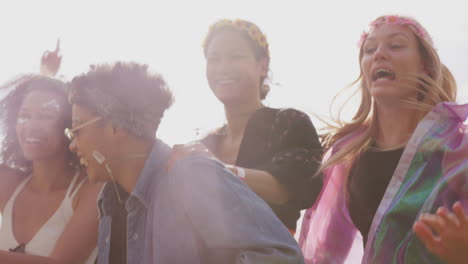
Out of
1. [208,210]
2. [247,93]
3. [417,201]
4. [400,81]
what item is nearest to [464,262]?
[417,201]

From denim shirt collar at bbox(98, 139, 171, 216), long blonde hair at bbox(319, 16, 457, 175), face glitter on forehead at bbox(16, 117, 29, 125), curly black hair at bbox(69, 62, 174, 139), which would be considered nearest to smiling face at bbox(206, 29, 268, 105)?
long blonde hair at bbox(319, 16, 457, 175)

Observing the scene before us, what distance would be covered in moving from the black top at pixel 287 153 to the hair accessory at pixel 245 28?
1.57 feet

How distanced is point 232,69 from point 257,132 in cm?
43

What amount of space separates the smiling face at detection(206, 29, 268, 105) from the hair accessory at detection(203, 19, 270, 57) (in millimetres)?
40

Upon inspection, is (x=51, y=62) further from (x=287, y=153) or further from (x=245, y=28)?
(x=287, y=153)

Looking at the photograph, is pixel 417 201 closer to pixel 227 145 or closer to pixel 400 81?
pixel 400 81

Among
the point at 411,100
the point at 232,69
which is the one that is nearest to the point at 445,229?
the point at 411,100

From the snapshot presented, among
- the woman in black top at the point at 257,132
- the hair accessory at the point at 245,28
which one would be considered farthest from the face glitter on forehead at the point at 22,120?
the hair accessory at the point at 245,28

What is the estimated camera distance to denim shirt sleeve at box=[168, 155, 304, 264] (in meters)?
1.98

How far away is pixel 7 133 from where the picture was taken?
12.1 feet

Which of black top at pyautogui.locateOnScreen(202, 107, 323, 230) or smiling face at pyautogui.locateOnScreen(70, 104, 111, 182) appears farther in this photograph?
black top at pyautogui.locateOnScreen(202, 107, 323, 230)

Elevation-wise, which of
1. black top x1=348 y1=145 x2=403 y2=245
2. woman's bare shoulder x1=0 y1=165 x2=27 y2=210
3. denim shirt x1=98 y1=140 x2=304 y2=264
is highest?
denim shirt x1=98 y1=140 x2=304 y2=264

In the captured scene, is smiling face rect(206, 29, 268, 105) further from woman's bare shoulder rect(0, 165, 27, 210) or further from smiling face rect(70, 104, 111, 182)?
woman's bare shoulder rect(0, 165, 27, 210)

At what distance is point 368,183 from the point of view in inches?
140
